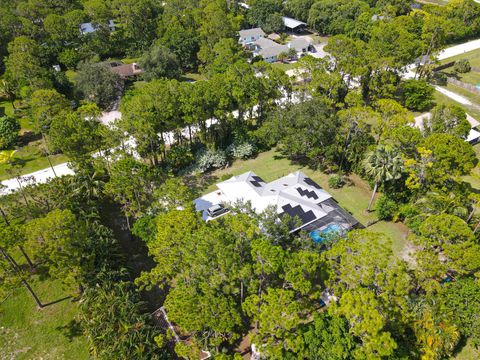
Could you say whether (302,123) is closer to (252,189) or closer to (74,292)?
(252,189)

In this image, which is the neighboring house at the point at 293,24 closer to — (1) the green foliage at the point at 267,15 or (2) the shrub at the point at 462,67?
(1) the green foliage at the point at 267,15

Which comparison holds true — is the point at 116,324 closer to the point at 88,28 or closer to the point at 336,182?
the point at 336,182

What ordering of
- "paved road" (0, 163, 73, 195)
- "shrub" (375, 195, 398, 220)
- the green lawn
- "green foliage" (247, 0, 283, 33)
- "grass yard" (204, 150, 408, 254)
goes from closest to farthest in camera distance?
"grass yard" (204, 150, 408, 254) → "shrub" (375, 195, 398, 220) → "paved road" (0, 163, 73, 195) → the green lawn → "green foliage" (247, 0, 283, 33)

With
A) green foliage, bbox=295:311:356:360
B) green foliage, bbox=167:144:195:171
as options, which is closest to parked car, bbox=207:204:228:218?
green foliage, bbox=167:144:195:171

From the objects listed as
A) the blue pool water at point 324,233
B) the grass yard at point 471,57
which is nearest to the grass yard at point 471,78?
the grass yard at point 471,57

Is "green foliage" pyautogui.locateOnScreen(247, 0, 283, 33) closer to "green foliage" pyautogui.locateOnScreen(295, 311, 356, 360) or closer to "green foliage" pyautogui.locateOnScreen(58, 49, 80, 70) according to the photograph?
"green foliage" pyautogui.locateOnScreen(58, 49, 80, 70)

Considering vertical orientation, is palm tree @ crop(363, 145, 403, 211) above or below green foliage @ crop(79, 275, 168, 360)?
above

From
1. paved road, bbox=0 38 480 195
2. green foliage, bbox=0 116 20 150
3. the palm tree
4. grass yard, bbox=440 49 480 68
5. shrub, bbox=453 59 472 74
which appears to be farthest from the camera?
grass yard, bbox=440 49 480 68

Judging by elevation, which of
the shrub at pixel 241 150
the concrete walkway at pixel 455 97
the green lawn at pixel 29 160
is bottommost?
the concrete walkway at pixel 455 97
